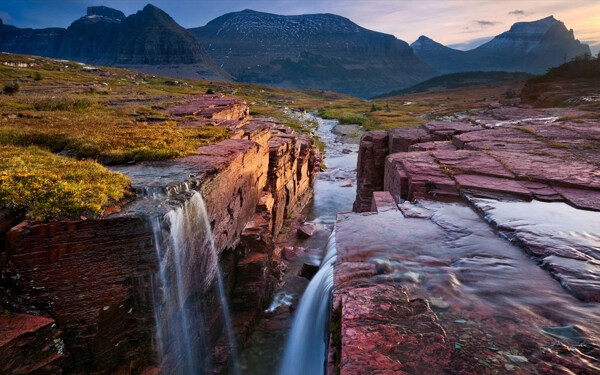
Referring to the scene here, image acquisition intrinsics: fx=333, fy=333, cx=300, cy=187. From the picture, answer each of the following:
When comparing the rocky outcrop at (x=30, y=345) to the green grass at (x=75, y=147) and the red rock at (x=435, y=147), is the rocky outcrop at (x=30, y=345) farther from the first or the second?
the red rock at (x=435, y=147)

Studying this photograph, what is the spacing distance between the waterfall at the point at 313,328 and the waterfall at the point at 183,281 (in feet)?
4.47

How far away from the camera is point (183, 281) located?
5203mm

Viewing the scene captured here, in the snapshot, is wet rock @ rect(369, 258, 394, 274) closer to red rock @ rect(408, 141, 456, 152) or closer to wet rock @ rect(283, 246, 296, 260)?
red rock @ rect(408, 141, 456, 152)

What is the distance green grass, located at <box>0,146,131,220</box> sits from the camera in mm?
3956

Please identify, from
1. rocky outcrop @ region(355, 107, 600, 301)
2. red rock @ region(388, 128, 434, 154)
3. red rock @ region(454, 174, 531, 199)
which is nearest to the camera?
rocky outcrop @ region(355, 107, 600, 301)

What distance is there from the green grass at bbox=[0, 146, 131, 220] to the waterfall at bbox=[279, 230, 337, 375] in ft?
10.7

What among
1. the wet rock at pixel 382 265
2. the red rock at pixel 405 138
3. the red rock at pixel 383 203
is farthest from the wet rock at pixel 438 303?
the red rock at pixel 405 138

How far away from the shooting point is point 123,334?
447cm

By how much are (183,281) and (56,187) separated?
85.7 inches

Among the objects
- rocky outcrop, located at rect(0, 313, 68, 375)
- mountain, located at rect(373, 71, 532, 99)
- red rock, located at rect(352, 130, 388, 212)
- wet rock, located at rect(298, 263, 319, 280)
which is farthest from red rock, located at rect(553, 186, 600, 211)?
mountain, located at rect(373, 71, 532, 99)

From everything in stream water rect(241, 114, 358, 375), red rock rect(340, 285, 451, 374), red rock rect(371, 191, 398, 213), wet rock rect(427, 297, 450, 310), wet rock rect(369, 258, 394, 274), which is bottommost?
stream water rect(241, 114, 358, 375)

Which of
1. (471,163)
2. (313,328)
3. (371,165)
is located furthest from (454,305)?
(371,165)

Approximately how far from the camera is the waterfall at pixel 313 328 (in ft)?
16.7

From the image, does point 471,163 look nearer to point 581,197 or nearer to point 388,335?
point 581,197
